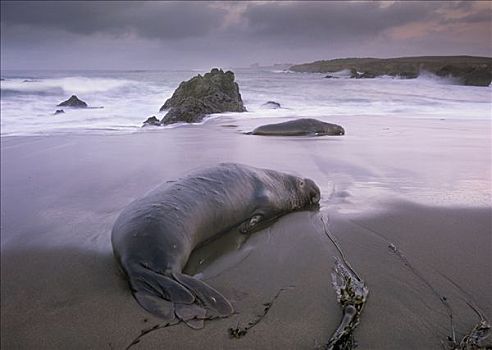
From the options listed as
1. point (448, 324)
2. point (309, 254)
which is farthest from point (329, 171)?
point (448, 324)

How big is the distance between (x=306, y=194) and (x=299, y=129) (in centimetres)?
494

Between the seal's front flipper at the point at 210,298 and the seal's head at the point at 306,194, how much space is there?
5.77 ft

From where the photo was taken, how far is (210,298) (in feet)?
6.95

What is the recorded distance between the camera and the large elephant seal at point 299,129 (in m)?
8.55

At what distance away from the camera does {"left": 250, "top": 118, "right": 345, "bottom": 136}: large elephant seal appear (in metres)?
8.55

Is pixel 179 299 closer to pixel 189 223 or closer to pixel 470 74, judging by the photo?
pixel 189 223

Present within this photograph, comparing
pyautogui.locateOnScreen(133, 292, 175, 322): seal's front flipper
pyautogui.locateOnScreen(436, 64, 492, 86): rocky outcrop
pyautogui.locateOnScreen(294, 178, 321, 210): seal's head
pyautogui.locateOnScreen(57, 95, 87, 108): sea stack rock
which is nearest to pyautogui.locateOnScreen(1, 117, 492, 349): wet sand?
pyautogui.locateOnScreen(133, 292, 175, 322): seal's front flipper

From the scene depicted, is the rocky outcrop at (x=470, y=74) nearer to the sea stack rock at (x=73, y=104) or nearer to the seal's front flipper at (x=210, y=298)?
the sea stack rock at (x=73, y=104)

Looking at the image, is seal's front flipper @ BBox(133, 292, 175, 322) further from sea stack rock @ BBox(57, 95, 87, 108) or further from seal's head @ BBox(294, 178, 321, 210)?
sea stack rock @ BBox(57, 95, 87, 108)

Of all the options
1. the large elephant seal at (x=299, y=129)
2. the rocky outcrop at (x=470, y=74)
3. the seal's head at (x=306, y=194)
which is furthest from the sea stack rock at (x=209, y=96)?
the rocky outcrop at (x=470, y=74)

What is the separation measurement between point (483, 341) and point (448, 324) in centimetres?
17

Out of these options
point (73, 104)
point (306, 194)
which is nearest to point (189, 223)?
point (306, 194)

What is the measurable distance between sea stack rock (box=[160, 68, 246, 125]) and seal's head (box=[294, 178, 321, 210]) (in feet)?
24.5

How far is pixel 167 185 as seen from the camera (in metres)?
3.10
